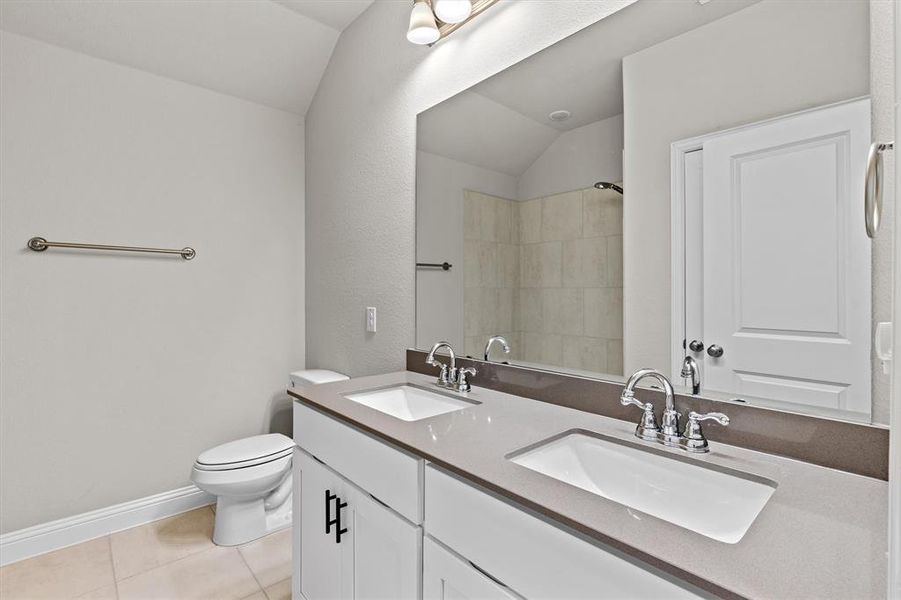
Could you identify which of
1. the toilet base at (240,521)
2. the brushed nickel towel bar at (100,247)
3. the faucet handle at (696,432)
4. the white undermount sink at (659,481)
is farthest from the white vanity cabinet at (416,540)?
the brushed nickel towel bar at (100,247)

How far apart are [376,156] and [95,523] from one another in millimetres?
2129

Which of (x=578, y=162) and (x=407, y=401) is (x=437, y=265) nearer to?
(x=407, y=401)

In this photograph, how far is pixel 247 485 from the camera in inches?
74.9

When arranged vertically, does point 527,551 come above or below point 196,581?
above

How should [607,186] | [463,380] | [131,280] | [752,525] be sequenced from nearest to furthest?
1. [752,525]
2. [607,186]
3. [463,380]
4. [131,280]

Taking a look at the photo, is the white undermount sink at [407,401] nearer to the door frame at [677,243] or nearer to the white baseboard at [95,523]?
the door frame at [677,243]

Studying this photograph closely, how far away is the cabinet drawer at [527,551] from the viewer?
59 cm

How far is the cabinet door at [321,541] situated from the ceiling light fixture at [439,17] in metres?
1.53

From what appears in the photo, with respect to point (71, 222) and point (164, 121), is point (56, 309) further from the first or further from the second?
point (164, 121)

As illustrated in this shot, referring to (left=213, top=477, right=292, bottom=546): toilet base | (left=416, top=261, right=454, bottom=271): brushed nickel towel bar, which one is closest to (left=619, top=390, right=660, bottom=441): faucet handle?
(left=416, top=261, right=454, bottom=271): brushed nickel towel bar

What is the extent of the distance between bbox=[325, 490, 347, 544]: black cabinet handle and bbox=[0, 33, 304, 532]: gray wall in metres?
1.46

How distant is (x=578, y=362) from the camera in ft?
4.12

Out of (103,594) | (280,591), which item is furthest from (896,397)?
(103,594)

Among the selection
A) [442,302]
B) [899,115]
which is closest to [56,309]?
[442,302]
